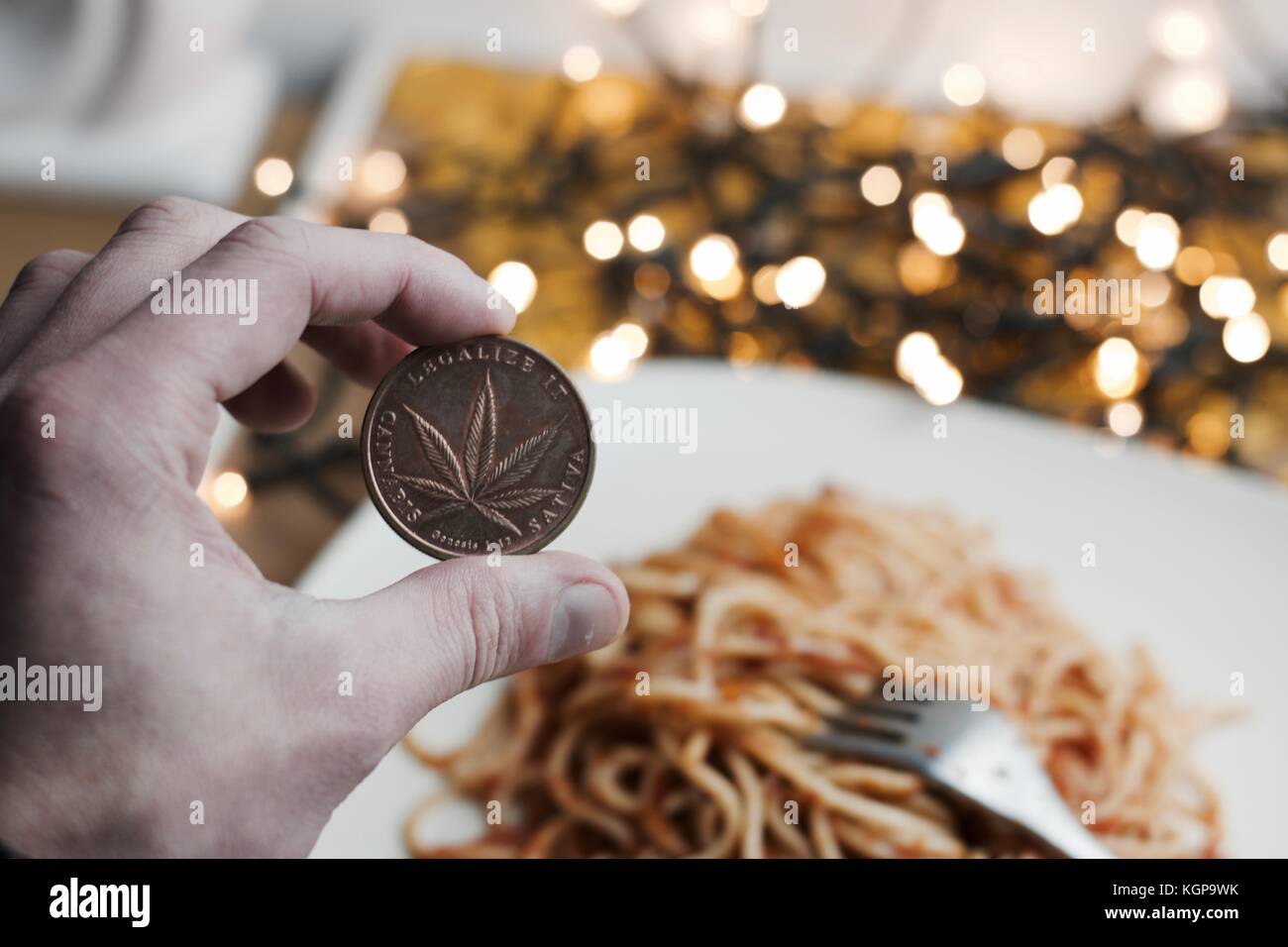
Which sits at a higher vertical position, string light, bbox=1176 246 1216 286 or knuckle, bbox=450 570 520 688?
string light, bbox=1176 246 1216 286

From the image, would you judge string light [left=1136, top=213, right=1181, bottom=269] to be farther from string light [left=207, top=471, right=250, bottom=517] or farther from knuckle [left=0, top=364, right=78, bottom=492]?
knuckle [left=0, top=364, right=78, bottom=492]

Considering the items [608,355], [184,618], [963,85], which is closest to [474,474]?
[184,618]

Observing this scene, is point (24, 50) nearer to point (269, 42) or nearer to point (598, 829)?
point (269, 42)

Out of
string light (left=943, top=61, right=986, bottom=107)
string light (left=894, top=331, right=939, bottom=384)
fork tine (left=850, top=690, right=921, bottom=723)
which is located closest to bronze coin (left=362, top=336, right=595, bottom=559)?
fork tine (left=850, top=690, right=921, bottom=723)

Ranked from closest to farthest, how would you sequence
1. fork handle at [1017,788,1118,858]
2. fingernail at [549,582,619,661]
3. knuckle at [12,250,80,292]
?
1. fingernail at [549,582,619,661]
2. knuckle at [12,250,80,292]
3. fork handle at [1017,788,1118,858]

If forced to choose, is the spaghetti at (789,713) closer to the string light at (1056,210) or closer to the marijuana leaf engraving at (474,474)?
the marijuana leaf engraving at (474,474)
